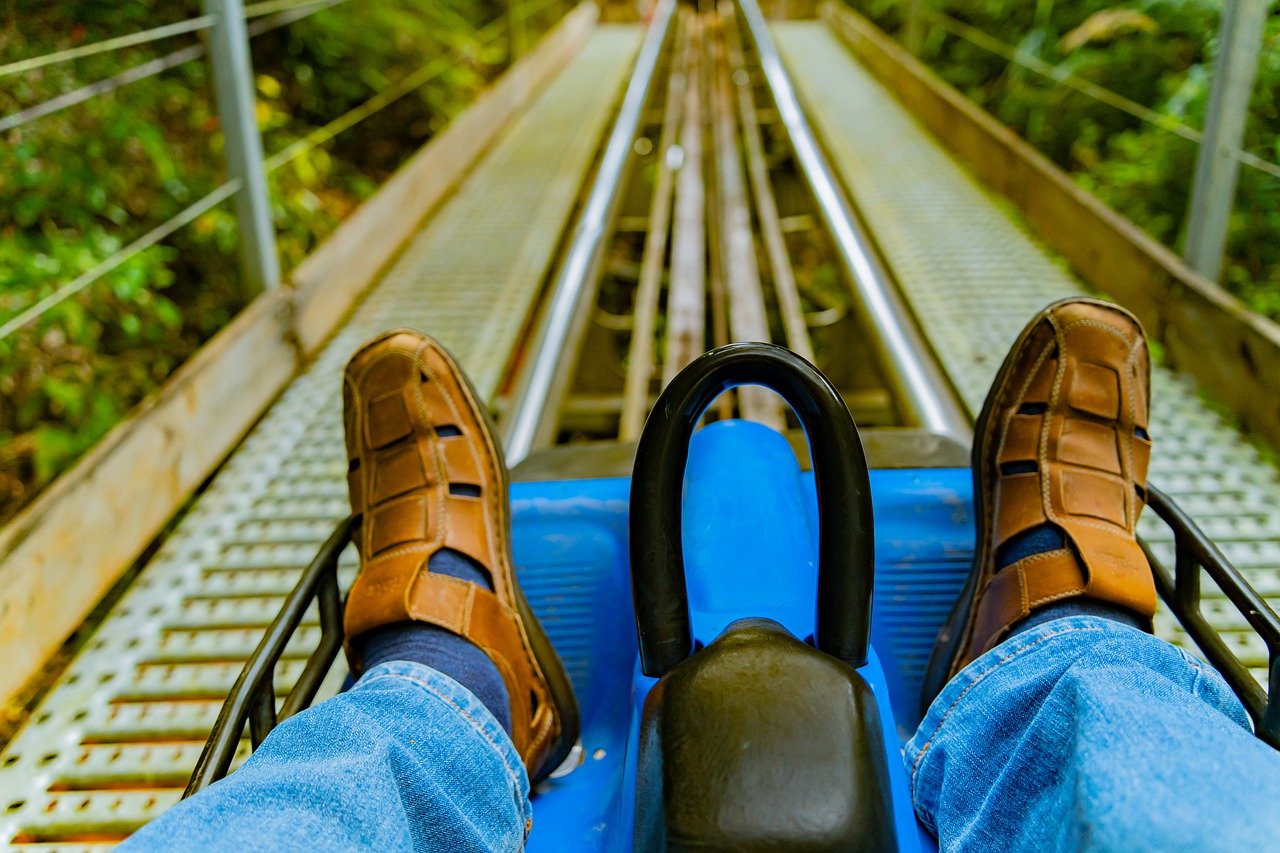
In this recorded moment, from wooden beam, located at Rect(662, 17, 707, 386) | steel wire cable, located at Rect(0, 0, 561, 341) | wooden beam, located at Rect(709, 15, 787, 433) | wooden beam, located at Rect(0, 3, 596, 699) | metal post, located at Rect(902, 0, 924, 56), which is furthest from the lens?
metal post, located at Rect(902, 0, 924, 56)

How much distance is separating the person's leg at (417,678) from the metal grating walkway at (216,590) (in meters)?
0.35

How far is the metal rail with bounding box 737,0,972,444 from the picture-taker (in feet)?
5.95

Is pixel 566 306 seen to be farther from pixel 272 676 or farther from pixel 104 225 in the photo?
pixel 272 676

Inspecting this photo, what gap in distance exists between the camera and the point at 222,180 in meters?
2.56

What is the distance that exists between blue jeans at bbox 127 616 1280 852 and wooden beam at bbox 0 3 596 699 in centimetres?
71

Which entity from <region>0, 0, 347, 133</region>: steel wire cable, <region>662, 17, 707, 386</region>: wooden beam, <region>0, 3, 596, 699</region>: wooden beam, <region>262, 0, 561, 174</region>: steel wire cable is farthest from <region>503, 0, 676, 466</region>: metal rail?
<region>0, 0, 347, 133</region>: steel wire cable

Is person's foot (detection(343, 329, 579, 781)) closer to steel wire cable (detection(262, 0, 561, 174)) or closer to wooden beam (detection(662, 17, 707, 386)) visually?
wooden beam (detection(662, 17, 707, 386))

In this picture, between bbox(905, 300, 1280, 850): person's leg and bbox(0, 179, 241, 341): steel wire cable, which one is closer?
bbox(905, 300, 1280, 850): person's leg

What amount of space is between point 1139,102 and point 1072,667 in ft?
10.2

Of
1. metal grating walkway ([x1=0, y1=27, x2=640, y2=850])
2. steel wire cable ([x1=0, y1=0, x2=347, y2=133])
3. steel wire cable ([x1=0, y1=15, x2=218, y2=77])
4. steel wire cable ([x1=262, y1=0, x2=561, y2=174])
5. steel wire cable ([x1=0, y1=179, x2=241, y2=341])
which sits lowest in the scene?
metal grating walkway ([x1=0, y1=27, x2=640, y2=850])

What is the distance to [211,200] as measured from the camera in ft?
6.62

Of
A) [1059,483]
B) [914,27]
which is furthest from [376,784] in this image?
[914,27]

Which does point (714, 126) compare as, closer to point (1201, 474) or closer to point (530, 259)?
point (530, 259)

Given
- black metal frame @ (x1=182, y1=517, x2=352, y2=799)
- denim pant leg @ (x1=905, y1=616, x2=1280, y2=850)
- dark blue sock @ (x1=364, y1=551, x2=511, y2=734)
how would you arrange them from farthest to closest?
dark blue sock @ (x1=364, y1=551, x2=511, y2=734) → black metal frame @ (x1=182, y1=517, x2=352, y2=799) → denim pant leg @ (x1=905, y1=616, x2=1280, y2=850)
